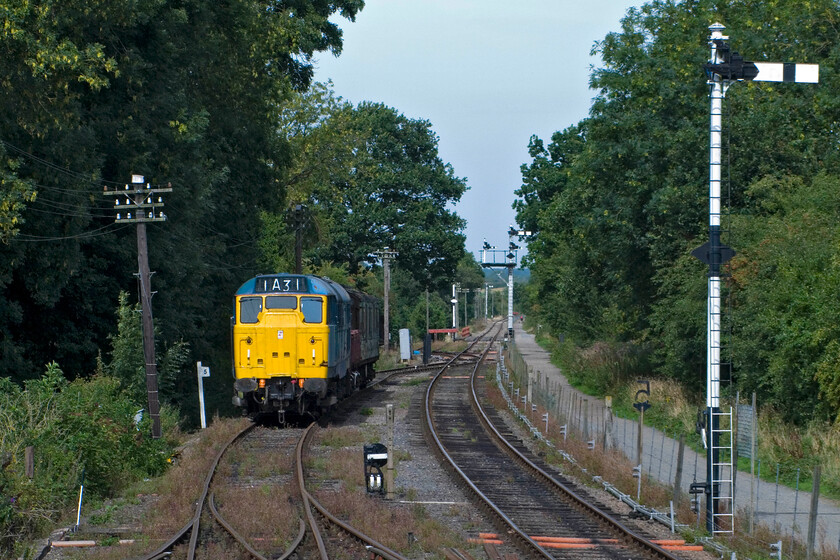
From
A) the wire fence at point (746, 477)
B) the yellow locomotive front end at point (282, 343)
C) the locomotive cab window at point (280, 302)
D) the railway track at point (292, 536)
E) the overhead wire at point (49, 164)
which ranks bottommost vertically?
the wire fence at point (746, 477)

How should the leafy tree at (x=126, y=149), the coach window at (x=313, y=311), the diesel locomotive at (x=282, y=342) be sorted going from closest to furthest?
Result: the leafy tree at (x=126, y=149) < the diesel locomotive at (x=282, y=342) < the coach window at (x=313, y=311)

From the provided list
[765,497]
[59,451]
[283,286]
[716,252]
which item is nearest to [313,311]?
[283,286]

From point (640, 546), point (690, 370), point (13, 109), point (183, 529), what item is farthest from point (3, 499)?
point (690, 370)

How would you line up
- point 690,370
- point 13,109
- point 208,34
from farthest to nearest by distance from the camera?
point 208,34 → point 690,370 → point 13,109

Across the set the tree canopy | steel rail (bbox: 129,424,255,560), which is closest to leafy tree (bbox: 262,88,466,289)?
the tree canopy

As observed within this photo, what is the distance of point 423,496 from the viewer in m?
16.2

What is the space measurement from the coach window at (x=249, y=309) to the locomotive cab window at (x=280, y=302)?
229 mm

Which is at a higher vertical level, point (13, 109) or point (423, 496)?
point (13, 109)

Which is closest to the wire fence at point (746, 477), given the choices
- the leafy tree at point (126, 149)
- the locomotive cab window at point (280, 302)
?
the locomotive cab window at point (280, 302)

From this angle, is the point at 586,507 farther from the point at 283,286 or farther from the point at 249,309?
the point at 249,309

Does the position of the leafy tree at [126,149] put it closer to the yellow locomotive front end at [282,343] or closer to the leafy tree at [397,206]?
the yellow locomotive front end at [282,343]

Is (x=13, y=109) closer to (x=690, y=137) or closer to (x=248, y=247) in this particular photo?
(x=690, y=137)

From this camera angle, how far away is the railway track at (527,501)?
41.5 ft

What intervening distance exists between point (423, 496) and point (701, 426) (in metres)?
4.64
